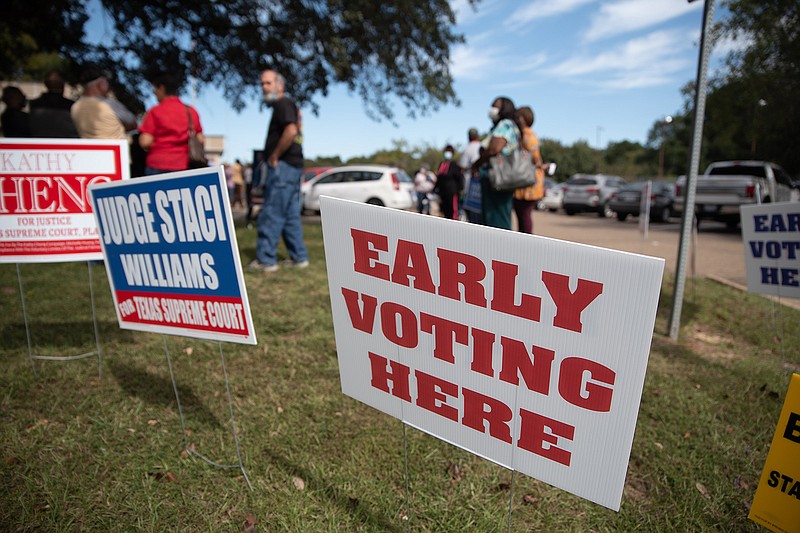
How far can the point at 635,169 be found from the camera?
63.0 meters

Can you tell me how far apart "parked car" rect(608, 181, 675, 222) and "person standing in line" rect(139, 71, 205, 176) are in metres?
15.2

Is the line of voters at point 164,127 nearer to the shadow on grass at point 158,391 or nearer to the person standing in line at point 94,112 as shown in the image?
the person standing in line at point 94,112

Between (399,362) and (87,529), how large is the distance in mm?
1349

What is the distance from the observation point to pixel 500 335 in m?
1.49

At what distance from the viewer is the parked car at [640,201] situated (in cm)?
1655

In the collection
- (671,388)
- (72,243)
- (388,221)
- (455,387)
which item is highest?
(388,221)

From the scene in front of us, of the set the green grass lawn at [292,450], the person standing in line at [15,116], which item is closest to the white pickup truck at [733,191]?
the green grass lawn at [292,450]

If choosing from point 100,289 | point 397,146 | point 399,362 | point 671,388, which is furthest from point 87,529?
point 397,146

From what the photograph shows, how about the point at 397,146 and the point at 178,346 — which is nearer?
the point at 178,346

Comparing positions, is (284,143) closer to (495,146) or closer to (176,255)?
(495,146)

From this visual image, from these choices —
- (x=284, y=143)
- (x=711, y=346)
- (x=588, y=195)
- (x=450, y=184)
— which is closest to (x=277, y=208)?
(x=284, y=143)

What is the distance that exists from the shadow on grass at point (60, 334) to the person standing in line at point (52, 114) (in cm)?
253

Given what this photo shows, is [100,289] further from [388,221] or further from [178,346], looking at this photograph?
[388,221]

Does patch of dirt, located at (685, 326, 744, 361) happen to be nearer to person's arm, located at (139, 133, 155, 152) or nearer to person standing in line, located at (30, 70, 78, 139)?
person's arm, located at (139, 133, 155, 152)
